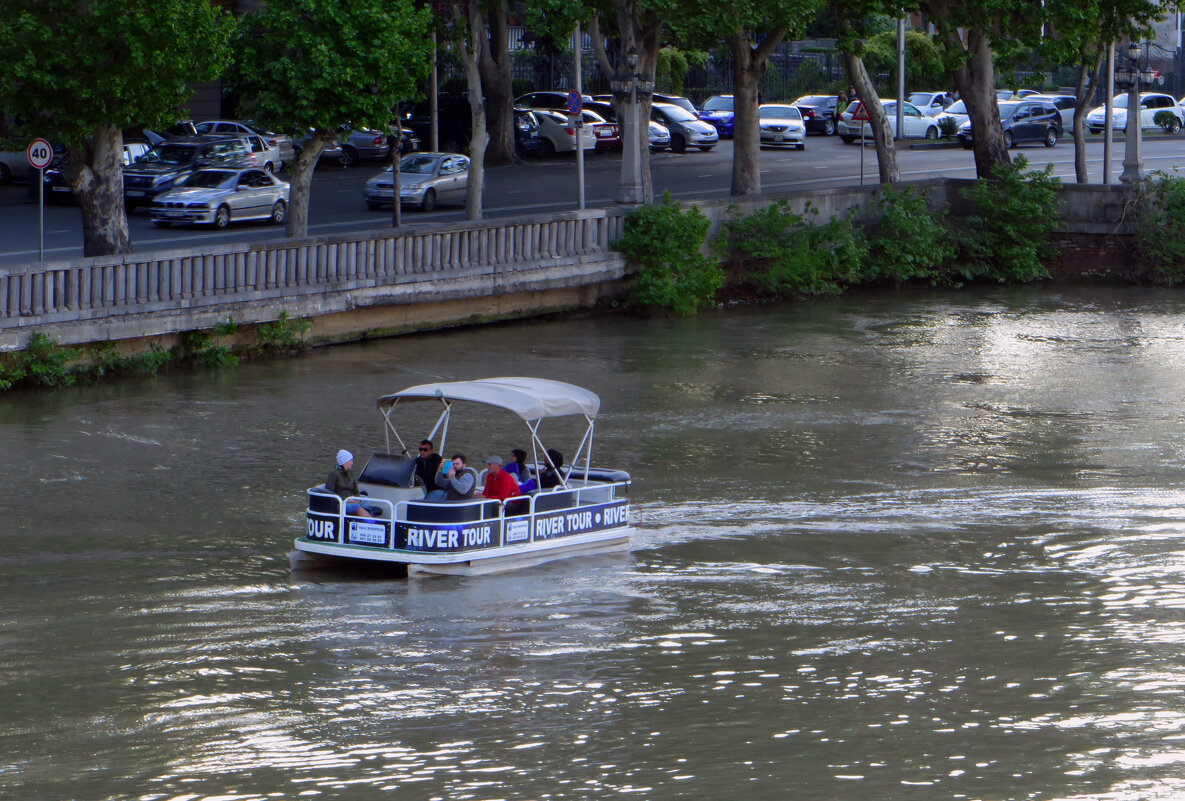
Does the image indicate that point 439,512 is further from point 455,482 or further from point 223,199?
point 223,199

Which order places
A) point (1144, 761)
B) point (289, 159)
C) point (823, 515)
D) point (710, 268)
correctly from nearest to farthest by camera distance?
1. point (1144, 761)
2. point (823, 515)
3. point (710, 268)
4. point (289, 159)

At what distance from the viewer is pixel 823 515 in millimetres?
19188

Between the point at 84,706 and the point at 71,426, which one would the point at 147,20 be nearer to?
the point at 71,426

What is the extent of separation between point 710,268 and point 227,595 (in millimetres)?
21891

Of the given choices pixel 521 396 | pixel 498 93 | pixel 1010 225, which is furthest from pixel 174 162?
pixel 521 396

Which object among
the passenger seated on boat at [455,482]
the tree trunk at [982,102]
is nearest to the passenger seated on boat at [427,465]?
the passenger seated on boat at [455,482]

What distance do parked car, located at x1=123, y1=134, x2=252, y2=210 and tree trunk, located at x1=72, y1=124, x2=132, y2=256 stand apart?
11.8 meters

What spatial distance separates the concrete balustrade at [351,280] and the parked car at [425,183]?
8122mm

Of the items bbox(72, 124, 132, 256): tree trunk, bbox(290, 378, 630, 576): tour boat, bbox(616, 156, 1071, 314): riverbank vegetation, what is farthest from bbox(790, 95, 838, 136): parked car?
bbox(290, 378, 630, 576): tour boat

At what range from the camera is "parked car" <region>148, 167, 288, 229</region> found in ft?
128

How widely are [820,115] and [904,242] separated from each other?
1178 inches

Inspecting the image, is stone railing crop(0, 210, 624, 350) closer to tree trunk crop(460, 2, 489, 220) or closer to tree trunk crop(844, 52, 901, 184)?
tree trunk crop(460, 2, 489, 220)

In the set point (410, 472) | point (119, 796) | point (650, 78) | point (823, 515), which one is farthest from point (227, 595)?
point (650, 78)

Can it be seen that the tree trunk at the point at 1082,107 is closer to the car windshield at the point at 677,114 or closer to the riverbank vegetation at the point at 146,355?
the car windshield at the point at 677,114
